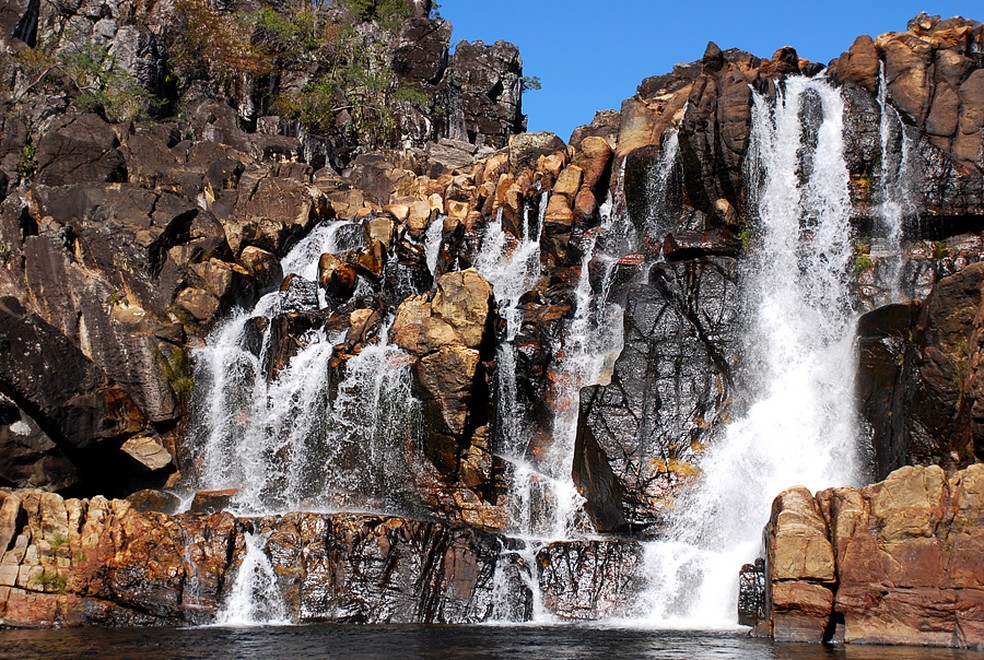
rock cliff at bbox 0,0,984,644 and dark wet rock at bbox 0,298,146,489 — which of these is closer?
rock cliff at bbox 0,0,984,644

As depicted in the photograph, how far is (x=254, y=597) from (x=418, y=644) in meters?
6.24

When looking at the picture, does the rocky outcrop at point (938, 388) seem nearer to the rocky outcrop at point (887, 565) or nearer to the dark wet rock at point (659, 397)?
the rocky outcrop at point (887, 565)

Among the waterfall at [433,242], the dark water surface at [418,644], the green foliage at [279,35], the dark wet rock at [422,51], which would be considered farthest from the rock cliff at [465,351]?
the dark wet rock at [422,51]

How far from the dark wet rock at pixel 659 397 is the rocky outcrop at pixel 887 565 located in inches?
298

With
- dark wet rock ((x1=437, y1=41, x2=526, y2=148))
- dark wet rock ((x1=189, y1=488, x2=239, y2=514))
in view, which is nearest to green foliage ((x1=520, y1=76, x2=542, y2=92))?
dark wet rock ((x1=437, y1=41, x2=526, y2=148))

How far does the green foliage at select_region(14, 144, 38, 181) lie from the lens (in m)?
43.7

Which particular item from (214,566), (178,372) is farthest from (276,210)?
(214,566)

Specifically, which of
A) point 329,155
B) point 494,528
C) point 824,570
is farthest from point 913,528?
point 329,155

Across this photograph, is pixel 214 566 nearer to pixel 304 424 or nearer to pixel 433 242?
pixel 304 424

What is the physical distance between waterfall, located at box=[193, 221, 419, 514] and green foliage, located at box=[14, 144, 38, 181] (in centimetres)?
1415

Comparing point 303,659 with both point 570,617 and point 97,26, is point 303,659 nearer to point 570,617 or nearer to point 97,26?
point 570,617

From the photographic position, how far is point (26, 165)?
44.0 meters

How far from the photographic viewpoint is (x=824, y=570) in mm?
20359

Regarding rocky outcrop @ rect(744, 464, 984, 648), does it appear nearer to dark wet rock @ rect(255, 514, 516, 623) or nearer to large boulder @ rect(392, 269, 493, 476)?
dark wet rock @ rect(255, 514, 516, 623)
